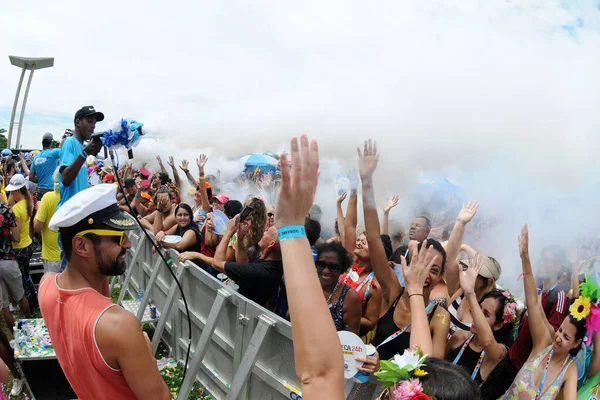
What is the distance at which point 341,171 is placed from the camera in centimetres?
536

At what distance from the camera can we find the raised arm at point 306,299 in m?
1.24

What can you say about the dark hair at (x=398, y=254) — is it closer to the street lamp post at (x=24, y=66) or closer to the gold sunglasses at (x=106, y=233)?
the gold sunglasses at (x=106, y=233)

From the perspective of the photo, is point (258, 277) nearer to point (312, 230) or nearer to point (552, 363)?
point (312, 230)

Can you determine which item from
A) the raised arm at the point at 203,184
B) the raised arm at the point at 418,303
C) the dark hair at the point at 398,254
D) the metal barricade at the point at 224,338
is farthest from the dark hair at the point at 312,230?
the raised arm at the point at 418,303

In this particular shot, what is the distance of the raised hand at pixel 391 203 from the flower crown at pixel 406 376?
140 inches

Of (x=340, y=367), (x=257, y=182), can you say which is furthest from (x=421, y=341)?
(x=257, y=182)

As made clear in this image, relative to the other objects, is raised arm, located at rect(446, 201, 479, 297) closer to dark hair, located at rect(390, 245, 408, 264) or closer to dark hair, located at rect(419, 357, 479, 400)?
dark hair, located at rect(390, 245, 408, 264)

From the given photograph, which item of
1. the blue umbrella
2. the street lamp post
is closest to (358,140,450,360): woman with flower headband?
the blue umbrella

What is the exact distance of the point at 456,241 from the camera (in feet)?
13.3

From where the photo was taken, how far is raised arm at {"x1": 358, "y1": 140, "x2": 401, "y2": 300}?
3.26 m

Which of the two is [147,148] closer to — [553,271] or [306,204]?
[553,271]

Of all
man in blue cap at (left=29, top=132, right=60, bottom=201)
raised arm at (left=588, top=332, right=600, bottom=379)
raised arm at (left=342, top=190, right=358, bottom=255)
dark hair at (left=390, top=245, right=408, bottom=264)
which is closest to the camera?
raised arm at (left=588, top=332, right=600, bottom=379)

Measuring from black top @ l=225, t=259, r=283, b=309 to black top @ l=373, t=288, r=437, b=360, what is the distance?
1077 mm

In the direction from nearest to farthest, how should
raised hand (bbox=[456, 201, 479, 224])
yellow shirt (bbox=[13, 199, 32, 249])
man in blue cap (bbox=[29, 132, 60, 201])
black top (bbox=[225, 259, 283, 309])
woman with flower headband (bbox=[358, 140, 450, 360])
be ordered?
woman with flower headband (bbox=[358, 140, 450, 360]) → raised hand (bbox=[456, 201, 479, 224]) → black top (bbox=[225, 259, 283, 309]) → yellow shirt (bbox=[13, 199, 32, 249]) → man in blue cap (bbox=[29, 132, 60, 201])
